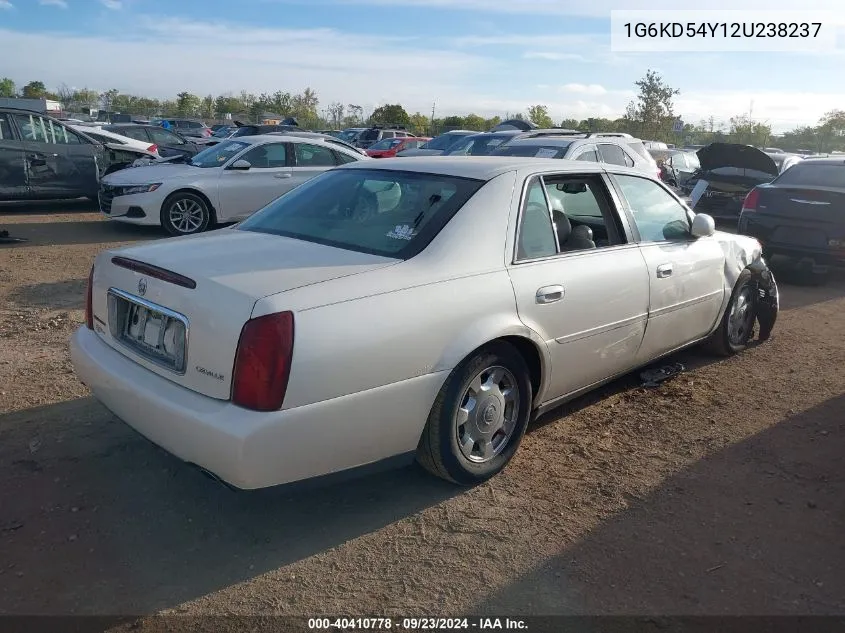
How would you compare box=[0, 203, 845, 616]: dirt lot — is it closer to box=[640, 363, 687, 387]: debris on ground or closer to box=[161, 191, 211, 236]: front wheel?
box=[640, 363, 687, 387]: debris on ground

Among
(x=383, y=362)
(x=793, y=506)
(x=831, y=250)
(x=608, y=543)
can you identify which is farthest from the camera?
(x=831, y=250)

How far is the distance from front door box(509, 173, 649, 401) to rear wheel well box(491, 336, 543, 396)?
0.08 metres

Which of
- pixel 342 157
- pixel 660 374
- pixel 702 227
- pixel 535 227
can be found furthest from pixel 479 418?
pixel 342 157

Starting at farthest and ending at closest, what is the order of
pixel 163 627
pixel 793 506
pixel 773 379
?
pixel 773 379, pixel 793 506, pixel 163 627

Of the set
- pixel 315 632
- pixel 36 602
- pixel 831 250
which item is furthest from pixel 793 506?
pixel 831 250

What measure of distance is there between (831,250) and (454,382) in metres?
6.90

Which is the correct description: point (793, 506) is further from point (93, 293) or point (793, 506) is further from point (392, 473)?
point (93, 293)

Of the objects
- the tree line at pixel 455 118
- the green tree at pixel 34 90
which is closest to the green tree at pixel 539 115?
the tree line at pixel 455 118

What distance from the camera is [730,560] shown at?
3018mm

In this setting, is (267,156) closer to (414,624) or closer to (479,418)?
(479,418)

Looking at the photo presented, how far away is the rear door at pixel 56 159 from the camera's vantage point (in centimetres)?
1102

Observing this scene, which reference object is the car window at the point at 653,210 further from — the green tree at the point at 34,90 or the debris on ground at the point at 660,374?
the green tree at the point at 34,90

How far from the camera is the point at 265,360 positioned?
2641 millimetres

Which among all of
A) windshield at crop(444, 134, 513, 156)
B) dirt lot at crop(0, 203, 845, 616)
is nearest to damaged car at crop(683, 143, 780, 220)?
windshield at crop(444, 134, 513, 156)
